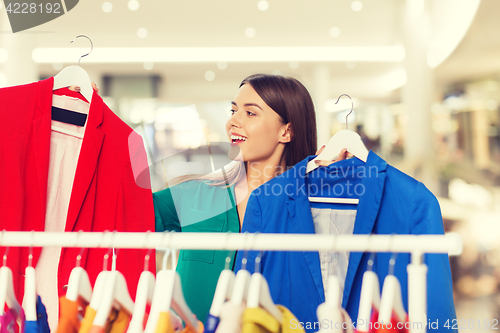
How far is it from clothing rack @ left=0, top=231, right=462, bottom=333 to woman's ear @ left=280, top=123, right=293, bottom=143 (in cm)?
64

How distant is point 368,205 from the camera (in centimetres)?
92

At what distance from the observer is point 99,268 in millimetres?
974

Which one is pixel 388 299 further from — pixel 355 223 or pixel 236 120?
pixel 236 120

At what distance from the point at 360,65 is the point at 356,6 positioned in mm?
1178

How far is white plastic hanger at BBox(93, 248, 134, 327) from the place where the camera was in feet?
2.06

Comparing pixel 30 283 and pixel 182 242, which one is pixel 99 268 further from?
pixel 182 242

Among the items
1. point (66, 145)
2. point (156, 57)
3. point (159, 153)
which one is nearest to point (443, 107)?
point (156, 57)

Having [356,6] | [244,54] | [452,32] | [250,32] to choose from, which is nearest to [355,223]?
[452,32]

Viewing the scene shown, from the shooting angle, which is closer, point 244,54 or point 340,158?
point 340,158

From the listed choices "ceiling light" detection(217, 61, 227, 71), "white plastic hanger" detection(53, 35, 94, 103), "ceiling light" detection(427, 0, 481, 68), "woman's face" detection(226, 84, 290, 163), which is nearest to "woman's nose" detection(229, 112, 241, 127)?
"woman's face" detection(226, 84, 290, 163)

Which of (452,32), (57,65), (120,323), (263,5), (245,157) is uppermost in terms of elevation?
(263,5)

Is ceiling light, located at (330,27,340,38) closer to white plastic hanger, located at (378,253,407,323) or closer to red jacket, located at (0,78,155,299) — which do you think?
red jacket, located at (0,78,155,299)

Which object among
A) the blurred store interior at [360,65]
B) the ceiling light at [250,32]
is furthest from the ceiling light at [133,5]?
the ceiling light at [250,32]

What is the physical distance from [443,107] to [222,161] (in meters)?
3.87
